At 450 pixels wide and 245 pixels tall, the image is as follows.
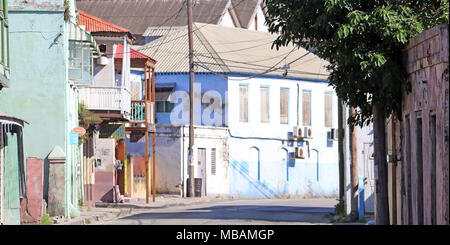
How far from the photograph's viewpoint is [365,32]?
15969mm

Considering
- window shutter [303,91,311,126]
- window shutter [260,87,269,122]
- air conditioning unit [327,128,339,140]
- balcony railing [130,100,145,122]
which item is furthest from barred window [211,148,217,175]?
balcony railing [130,100,145,122]

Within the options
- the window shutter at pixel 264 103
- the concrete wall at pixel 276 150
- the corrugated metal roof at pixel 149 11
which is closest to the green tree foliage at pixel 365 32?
the concrete wall at pixel 276 150

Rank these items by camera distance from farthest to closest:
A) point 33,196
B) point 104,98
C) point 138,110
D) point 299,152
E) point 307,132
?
point 307,132, point 299,152, point 138,110, point 104,98, point 33,196

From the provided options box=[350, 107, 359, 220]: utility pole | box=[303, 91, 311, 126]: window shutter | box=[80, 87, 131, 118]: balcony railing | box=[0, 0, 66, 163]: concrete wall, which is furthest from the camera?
box=[303, 91, 311, 126]: window shutter

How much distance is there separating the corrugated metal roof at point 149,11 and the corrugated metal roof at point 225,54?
724cm

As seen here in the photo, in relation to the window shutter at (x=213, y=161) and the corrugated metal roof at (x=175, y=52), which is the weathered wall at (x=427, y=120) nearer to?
the window shutter at (x=213, y=161)

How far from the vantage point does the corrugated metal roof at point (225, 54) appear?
50562 mm

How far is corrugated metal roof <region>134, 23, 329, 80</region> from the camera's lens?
5056 cm

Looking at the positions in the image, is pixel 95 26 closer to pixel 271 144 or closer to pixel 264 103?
pixel 264 103

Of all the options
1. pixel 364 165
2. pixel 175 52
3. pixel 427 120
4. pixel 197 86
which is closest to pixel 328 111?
pixel 197 86

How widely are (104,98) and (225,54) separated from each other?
1931 centimetres

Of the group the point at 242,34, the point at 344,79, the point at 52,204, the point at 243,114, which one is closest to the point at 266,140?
the point at 243,114

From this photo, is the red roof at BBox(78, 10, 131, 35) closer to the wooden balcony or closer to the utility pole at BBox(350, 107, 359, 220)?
the wooden balcony

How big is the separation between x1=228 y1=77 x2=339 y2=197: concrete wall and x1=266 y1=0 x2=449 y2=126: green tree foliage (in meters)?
32.2
